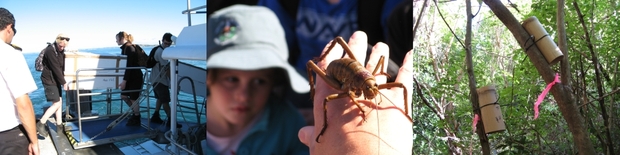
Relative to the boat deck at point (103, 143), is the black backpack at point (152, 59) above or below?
above

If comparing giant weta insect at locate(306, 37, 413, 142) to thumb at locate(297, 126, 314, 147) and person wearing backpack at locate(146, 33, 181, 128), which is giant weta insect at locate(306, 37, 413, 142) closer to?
thumb at locate(297, 126, 314, 147)

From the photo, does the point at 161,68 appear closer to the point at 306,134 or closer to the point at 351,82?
the point at 306,134

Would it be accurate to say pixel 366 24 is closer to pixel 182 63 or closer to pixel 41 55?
pixel 182 63

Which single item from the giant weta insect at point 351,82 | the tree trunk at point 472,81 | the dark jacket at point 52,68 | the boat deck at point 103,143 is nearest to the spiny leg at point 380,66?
the giant weta insect at point 351,82

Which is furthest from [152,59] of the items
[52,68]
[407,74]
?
[407,74]

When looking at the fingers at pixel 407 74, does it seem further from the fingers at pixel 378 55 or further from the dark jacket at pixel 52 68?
the dark jacket at pixel 52 68

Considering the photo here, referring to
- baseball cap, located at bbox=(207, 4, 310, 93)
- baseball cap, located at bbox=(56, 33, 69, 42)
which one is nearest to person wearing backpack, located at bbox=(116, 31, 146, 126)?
baseball cap, located at bbox=(56, 33, 69, 42)
